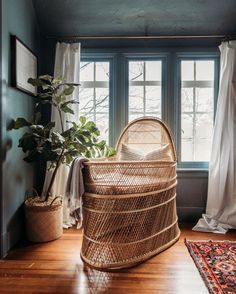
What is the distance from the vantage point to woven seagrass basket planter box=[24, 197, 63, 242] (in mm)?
2496

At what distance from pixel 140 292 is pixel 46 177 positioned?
1.60 metres

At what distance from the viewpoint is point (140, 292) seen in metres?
1.72

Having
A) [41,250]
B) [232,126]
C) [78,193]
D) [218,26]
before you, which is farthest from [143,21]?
[41,250]

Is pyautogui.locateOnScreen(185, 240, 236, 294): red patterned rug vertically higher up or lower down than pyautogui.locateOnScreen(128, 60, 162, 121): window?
lower down

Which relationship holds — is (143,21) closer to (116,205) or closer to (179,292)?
(116,205)

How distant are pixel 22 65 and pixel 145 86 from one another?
1428 millimetres

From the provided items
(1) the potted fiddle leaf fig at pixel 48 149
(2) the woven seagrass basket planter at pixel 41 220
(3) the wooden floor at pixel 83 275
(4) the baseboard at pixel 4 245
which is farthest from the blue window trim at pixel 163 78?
(4) the baseboard at pixel 4 245

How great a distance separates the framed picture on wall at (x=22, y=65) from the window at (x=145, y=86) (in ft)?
3.73

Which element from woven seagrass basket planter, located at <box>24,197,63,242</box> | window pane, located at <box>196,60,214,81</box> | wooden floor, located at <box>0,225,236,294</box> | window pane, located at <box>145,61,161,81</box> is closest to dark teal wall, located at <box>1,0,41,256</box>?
woven seagrass basket planter, located at <box>24,197,63,242</box>

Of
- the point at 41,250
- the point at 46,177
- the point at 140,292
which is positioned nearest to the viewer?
the point at 140,292

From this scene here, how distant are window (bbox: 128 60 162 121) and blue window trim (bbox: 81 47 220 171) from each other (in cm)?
6

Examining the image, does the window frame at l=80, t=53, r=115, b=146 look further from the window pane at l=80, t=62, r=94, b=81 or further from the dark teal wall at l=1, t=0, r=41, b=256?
the dark teal wall at l=1, t=0, r=41, b=256

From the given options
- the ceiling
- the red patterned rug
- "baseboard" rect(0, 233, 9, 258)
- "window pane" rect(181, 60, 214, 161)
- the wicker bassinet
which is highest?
the ceiling

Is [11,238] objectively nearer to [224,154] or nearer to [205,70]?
[224,154]
